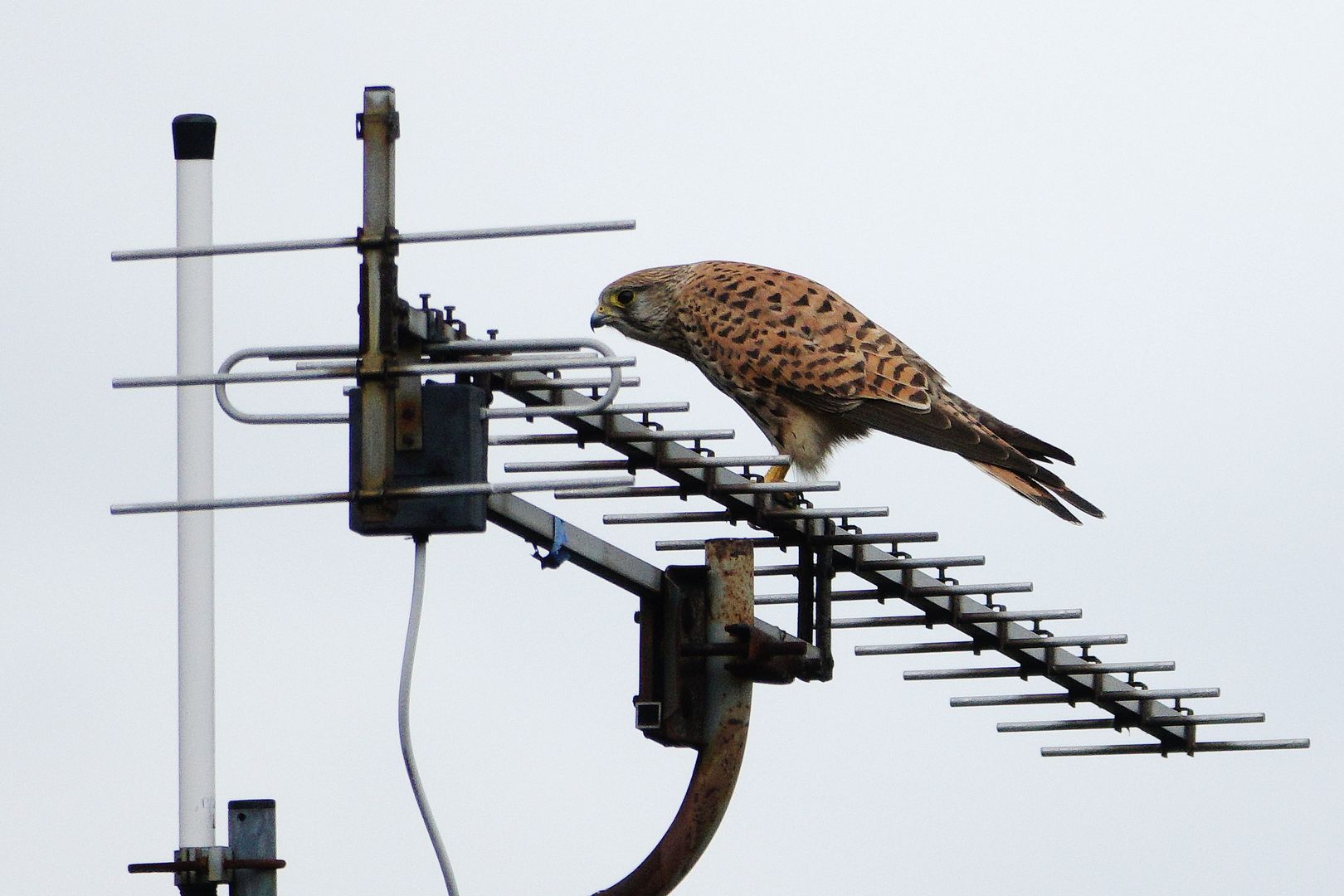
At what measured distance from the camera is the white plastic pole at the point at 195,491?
5.97 m

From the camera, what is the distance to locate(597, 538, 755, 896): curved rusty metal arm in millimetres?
6191

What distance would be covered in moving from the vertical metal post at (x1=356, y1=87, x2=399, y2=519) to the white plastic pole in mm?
665

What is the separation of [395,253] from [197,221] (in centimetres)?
86

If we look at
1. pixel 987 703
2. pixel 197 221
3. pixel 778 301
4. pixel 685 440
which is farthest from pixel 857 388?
pixel 197 221

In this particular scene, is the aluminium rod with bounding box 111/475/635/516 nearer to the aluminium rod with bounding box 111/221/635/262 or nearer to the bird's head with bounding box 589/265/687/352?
the aluminium rod with bounding box 111/221/635/262

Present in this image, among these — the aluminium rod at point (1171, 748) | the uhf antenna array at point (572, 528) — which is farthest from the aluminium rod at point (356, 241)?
the aluminium rod at point (1171, 748)

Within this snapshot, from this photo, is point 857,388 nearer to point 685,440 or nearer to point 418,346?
point 685,440

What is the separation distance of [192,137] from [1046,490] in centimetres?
324

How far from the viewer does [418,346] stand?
5625mm

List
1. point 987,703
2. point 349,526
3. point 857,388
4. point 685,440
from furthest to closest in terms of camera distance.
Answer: point 857,388, point 987,703, point 685,440, point 349,526

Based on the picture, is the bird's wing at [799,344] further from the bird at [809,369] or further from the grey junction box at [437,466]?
the grey junction box at [437,466]

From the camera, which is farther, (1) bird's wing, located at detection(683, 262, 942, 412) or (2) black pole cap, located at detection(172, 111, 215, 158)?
(1) bird's wing, located at detection(683, 262, 942, 412)

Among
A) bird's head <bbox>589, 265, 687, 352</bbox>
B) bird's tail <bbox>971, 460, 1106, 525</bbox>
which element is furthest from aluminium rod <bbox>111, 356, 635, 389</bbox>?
bird's head <bbox>589, 265, 687, 352</bbox>

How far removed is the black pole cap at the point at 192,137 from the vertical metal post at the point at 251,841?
1.64 m
